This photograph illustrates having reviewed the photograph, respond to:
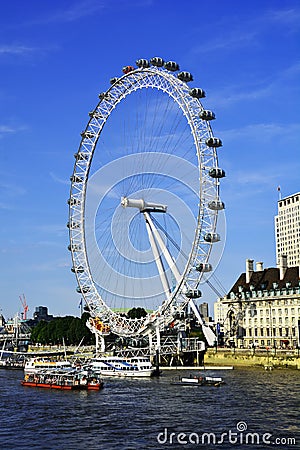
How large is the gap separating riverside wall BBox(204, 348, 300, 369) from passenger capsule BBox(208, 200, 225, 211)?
59.4ft

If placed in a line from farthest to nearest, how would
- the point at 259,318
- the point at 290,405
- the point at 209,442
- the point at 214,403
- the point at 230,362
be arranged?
1. the point at 259,318
2. the point at 230,362
3. the point at 214,403
4. the point at 290,405
5. the point at 209,442

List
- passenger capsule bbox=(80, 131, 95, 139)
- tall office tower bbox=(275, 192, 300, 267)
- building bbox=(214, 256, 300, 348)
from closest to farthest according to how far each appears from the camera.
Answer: passenger capsule bbox=(80, 131, 95, 139) → building bbox=(214, 256, 300, 348) → tall office tower bbox=(275, 192, 300, 267)

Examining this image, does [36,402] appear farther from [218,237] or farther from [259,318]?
[259,318]

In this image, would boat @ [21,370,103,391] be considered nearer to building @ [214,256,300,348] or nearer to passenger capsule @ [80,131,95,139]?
passenger capsule @ [80,131,95,139]

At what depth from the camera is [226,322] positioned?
10012 cm

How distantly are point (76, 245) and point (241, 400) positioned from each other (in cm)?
4129

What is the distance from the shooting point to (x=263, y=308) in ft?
308

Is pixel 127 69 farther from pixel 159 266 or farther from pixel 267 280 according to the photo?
pixel 267 280

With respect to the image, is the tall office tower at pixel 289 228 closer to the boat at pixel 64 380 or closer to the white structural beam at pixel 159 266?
the white structural beam at pixel 159 266

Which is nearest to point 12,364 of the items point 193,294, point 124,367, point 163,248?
point 124,367

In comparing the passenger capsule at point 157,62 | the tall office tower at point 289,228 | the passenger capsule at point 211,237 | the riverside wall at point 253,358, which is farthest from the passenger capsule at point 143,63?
the tall office tower at point 289,228

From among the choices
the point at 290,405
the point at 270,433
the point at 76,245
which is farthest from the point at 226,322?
the point at 270,433

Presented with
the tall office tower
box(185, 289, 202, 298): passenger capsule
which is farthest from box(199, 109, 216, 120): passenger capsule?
the tall office tower

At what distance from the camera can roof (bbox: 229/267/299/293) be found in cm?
9138
